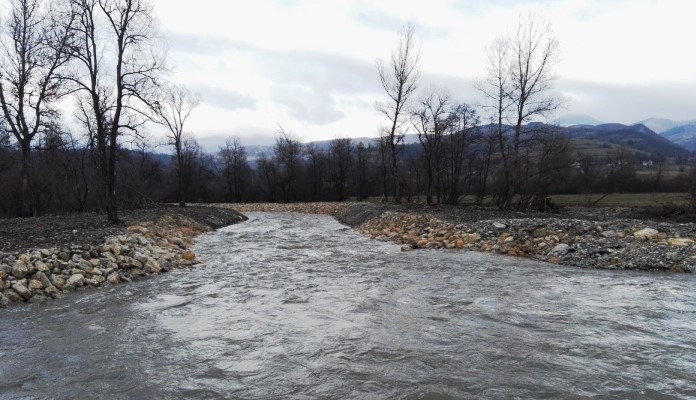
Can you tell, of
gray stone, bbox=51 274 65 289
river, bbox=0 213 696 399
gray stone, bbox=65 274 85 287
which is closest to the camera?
river, bbox=0 213 696 399

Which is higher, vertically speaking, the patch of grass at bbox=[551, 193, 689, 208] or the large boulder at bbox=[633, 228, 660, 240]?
the large boulder at bbox=[633, 228, 660, 240]

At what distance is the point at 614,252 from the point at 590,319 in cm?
595

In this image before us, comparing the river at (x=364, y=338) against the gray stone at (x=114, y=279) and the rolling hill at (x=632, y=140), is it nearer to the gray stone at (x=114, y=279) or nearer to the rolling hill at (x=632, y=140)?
the gray stone at (x=114, y=279)

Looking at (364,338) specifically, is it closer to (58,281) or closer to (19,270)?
(58,281)

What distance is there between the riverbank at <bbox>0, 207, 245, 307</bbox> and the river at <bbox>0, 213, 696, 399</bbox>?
27.8 inches

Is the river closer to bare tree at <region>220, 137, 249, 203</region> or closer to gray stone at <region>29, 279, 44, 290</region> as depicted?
gray stone at <region>29, 279, 44, 290</region>

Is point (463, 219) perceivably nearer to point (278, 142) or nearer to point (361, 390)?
point (361, 390)

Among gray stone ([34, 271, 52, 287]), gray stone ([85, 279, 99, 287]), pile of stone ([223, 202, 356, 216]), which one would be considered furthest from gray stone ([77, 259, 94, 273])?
pile of stone ([223, 202, 356, 216])

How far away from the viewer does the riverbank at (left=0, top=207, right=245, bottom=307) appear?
8655mm

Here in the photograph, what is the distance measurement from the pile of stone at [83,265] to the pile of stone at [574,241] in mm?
8052

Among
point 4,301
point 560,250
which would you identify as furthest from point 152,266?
point 560,250

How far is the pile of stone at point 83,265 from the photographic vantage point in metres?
8.51

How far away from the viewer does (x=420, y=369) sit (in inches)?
201

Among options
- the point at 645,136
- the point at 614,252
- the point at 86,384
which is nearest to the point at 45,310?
the point at 86,384
